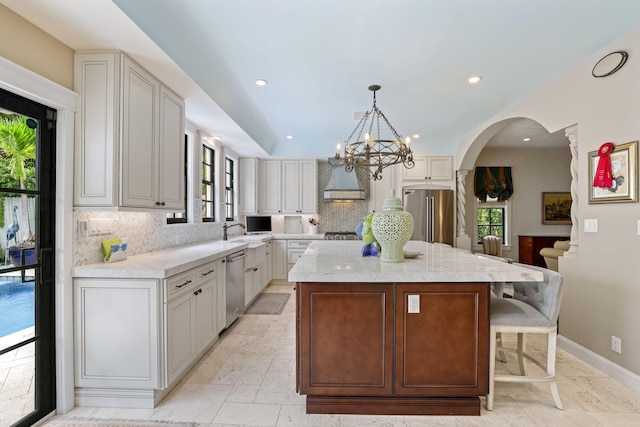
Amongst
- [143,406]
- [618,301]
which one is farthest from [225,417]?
[618,301]

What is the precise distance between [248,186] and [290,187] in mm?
823

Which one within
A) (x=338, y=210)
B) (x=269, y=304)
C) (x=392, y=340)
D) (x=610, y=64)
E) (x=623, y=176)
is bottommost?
(x=269, y=304)

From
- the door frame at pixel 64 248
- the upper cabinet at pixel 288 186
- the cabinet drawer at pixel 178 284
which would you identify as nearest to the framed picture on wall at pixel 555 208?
the upper cabinet at pixel 288 186

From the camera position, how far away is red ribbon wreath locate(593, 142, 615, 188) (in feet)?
8.22

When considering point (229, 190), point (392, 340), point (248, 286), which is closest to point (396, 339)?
point (392, 340)

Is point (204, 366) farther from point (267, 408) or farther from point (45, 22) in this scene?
point (45, 22)

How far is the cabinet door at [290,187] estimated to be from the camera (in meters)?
6.22

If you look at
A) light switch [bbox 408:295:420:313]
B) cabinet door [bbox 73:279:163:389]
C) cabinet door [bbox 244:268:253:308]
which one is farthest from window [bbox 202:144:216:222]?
light switch [bbox 408:295:420:313]

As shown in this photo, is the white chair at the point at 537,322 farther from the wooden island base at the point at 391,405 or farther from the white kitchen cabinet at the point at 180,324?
the white kitchen cabinet at the point at 180,324

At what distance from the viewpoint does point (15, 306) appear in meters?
1.76

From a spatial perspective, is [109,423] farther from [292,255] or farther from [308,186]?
[308,186]

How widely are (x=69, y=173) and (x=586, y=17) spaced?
3.70 metres

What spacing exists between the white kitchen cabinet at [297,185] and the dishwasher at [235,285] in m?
2.43

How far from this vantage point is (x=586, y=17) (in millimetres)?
2201
